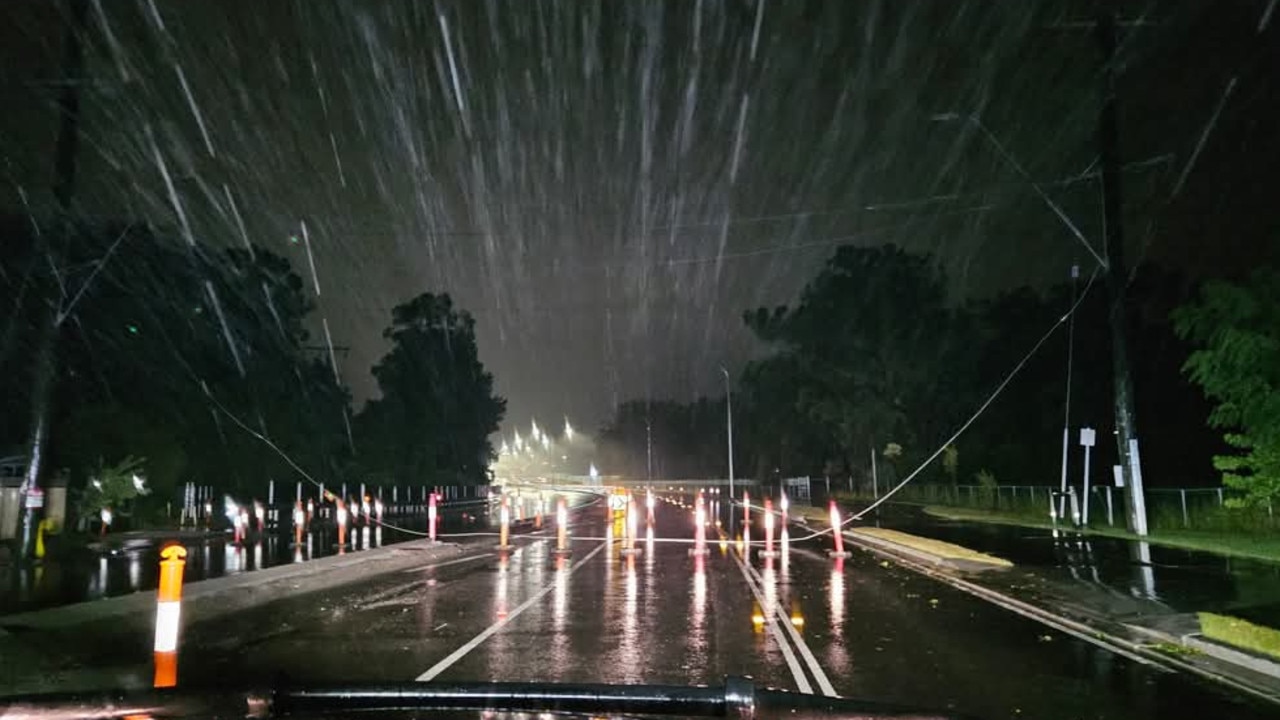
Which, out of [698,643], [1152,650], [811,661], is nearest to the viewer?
[811,661]

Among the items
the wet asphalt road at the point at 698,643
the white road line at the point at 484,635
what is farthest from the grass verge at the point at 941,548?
the white road line at the point at 484,635

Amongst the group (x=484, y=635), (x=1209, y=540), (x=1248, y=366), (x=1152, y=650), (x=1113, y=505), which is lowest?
(x=1152, y=650)

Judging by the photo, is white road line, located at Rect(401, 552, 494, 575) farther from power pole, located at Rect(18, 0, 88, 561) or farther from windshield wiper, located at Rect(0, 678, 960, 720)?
windshield wiper, located at Rect(0, 678, 960, 720)

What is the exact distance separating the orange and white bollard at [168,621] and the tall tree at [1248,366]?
67.8 ft

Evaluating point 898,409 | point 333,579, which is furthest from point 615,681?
point 898,409

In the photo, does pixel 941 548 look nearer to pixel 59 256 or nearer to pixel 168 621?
pixel 168 621

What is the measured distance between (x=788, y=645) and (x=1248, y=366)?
15.8m

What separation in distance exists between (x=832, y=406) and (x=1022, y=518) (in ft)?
111

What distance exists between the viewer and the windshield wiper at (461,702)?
6.18 metres

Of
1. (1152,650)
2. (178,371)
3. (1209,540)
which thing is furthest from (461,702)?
(178,371)

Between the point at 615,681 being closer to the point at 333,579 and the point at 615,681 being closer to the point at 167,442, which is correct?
the point at 333,579

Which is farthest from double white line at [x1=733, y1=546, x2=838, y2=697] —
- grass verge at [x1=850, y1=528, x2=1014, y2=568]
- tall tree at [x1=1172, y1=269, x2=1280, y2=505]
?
tall tree at [x1=1172, y1=269, x2=1280, y2=505]

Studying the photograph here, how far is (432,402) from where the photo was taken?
291 feet

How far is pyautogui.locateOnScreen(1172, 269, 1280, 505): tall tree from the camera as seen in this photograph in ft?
68.2
